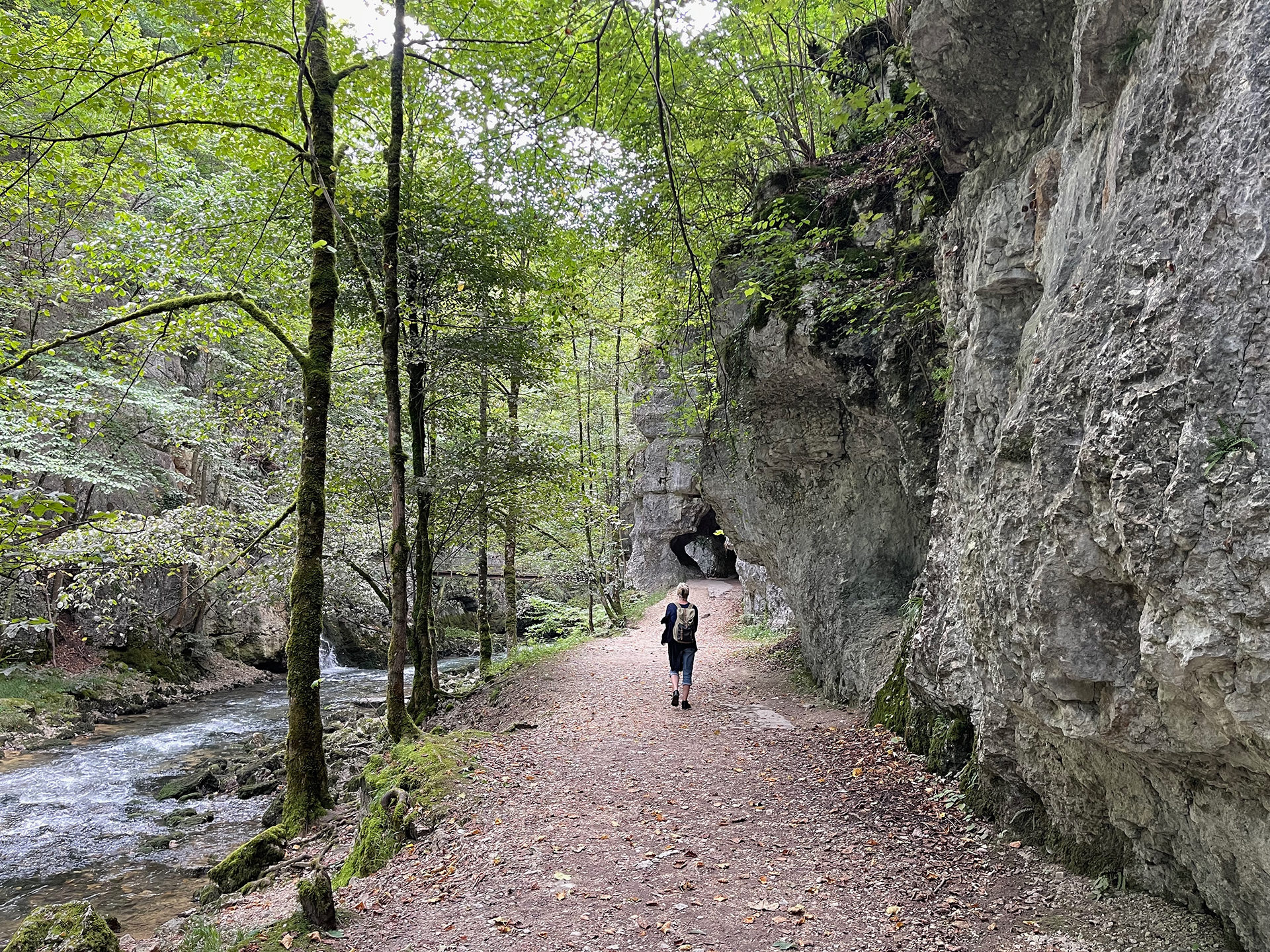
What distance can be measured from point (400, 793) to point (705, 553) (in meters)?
23.4

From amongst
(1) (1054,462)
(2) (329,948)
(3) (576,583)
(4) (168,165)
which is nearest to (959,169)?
(1) (1054,462)

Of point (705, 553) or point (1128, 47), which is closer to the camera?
point (1128, 47)

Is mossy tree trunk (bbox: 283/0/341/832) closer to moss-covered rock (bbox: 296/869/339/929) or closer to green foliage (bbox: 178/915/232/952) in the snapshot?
green foliage (bbox: 178/915/232/952)

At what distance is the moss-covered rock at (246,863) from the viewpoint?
6.66 metres

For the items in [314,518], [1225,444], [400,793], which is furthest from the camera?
[314,518]

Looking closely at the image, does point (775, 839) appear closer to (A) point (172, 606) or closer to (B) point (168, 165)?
(B) point (168, 165)

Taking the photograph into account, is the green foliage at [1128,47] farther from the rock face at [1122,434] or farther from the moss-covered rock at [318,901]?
the moss-covered rock at [318,901]

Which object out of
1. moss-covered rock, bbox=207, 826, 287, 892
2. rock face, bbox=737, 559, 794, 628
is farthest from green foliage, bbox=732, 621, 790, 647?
moss-covered rock, bbox=207, 826, 287, 892

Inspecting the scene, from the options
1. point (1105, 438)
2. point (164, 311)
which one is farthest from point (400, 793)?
point (1105, 438)

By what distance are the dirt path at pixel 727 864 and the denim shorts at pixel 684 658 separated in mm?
1219

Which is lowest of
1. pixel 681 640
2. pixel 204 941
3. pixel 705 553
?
pixel 204 941

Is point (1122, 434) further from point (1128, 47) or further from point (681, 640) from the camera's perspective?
point (681, 640)

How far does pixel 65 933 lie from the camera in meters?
4.62

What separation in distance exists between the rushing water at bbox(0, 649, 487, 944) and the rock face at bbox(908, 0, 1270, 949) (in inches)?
315
